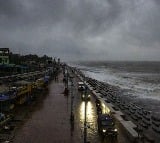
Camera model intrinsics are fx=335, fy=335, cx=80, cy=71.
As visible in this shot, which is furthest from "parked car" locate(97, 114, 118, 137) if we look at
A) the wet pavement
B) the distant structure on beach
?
the distant structure on beach

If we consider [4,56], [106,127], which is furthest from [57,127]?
[4,56]

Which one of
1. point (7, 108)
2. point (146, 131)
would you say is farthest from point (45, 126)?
point (146, 131)

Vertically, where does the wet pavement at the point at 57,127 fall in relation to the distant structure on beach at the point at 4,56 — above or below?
below

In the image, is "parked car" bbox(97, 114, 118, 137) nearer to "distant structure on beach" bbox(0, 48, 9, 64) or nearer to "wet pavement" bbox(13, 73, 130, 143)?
"wet pavement" bbox(13, 73, 130, 143)

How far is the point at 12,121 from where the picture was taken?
4369cm

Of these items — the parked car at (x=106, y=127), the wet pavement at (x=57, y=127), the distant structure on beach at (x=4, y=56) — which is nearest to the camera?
the parked car at (x=106, y=127)

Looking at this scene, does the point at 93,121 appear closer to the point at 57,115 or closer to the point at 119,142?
the point at 57,115

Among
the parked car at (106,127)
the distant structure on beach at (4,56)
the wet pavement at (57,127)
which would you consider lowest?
the wet pavement at (57,127)

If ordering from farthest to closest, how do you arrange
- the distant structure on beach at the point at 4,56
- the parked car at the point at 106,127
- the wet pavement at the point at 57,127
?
the distant structure on beach at the point at 4,56 → the wet pavement at the point at 57,127 → the parked car at the point at 106,127

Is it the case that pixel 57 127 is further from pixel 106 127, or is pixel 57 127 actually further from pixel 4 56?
pixel 4 56

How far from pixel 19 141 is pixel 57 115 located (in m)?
14.1

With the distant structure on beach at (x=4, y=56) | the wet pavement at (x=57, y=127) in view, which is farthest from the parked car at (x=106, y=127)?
the distant structure on beach at (x=4, y=56)

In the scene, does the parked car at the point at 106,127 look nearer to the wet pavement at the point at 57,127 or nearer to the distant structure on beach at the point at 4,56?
the wet pavement at the point at 57,127

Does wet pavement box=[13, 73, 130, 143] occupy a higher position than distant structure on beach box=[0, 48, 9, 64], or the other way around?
distant structure on beach box=[0, 48, 9, 64]
